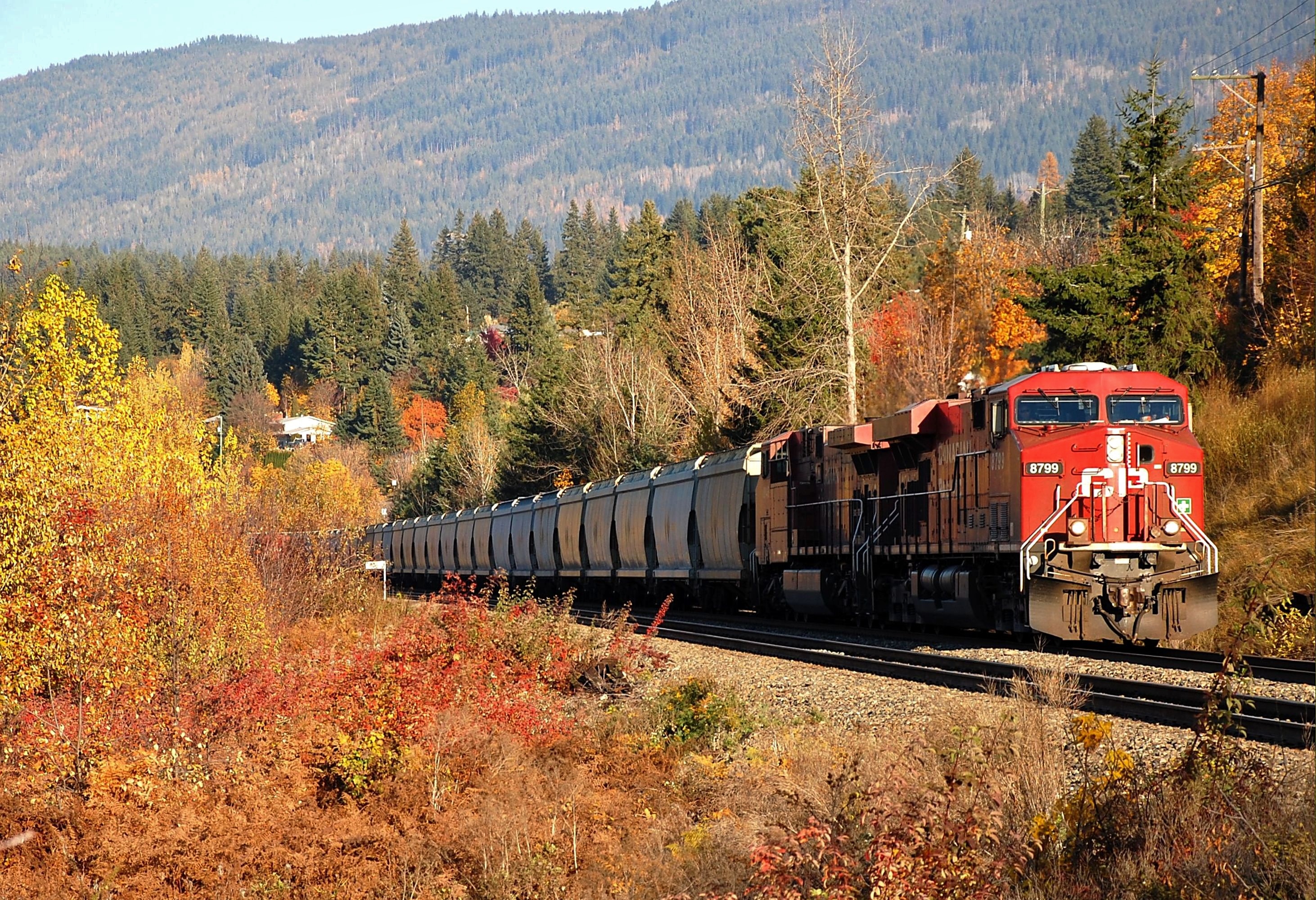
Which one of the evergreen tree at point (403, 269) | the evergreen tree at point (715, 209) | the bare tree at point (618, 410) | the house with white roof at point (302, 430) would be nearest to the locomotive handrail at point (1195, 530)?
the bare tree at point (618, 410)

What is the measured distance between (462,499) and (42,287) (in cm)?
6656

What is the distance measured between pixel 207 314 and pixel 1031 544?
529 feet

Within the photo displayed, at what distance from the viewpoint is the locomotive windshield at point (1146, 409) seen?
714 inches

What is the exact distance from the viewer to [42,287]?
18453 millimetres

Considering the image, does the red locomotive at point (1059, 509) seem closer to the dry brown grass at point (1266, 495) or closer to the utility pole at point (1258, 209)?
the dry brown grass at point (1266, 495)

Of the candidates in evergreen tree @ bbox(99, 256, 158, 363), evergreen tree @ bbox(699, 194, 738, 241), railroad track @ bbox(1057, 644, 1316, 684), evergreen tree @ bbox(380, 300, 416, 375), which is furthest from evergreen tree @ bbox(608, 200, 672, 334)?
evergreen tree @ bbox(99, 256, 158, 363)

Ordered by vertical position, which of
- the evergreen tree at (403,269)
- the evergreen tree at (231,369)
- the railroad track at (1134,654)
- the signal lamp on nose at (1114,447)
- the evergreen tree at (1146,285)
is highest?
the evergreen tree at (403,269)

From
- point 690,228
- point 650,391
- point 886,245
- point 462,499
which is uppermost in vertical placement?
point 690,228

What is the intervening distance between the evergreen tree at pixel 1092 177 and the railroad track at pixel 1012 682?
101 meters

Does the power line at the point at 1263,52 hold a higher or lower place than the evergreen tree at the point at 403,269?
lower

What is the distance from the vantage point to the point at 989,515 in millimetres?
18656

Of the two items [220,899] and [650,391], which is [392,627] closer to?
[220,899]

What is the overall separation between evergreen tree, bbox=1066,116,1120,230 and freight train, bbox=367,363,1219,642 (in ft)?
309

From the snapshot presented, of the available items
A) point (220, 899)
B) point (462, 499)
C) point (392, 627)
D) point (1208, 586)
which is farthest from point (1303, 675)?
point (462, 499)
